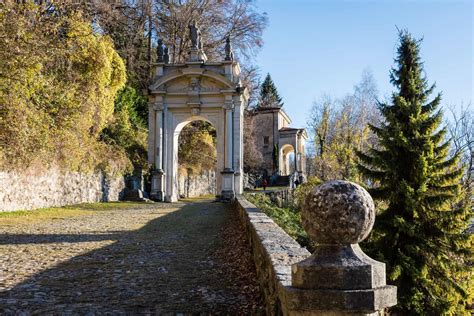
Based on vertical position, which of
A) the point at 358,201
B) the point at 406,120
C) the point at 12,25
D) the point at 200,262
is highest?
the point at 12,25

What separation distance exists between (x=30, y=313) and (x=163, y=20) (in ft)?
105

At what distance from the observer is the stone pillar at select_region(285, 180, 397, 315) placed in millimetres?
2400

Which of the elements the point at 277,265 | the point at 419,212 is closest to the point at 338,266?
the point at 277,265

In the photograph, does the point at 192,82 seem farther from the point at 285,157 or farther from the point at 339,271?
the point at 285,157

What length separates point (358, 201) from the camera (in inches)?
97.6

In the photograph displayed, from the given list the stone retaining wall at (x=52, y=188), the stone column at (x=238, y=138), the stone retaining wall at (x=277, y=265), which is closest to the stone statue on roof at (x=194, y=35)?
the stone column at (x=238, y=138)

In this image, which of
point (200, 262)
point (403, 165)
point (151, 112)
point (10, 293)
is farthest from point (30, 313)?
point (151, 112)

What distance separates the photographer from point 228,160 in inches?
1029

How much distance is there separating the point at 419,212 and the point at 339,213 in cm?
1243

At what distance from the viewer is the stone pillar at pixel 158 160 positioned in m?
26.0

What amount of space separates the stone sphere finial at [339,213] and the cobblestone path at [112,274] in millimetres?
2439

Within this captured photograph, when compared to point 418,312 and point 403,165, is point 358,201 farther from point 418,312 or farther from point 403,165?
point 403,165

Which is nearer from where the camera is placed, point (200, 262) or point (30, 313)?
point (30, 313)

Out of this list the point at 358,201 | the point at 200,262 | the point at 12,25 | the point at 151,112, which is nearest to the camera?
the point at 358,201
